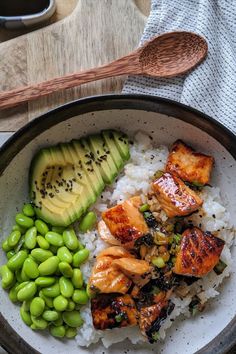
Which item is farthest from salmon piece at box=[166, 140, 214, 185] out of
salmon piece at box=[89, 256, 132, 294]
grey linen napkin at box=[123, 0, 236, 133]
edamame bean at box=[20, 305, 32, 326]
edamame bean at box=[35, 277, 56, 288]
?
edamame bean at box=[20, 305, 32, 326]

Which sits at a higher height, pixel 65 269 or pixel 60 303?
pixel 65 269

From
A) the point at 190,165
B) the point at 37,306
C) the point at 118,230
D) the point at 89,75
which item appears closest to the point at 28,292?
the point at 37,306

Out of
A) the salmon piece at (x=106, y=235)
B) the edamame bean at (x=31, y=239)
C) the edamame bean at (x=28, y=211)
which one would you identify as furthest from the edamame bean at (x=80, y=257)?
the edamame bean at (x=28, y=211)

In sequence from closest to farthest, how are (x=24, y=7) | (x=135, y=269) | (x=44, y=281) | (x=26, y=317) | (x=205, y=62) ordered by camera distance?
(x=135, y=269)
(x=44, y=281)
(x=26, y=317)
(x=205, y=62)
(x=24, y=7)

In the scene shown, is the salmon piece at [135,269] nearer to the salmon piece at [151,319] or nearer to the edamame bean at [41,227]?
the salmon piece at [151,319]

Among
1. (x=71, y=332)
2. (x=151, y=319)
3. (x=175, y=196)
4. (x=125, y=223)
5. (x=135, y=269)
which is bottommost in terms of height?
(x=71, y=332)

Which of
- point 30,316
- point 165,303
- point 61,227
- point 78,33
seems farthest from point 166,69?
point 30,316

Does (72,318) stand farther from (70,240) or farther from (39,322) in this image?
(70,240)

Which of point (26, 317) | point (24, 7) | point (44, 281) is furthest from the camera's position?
point (24, 7)
